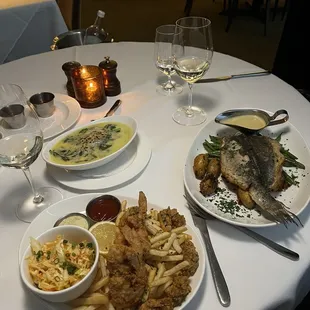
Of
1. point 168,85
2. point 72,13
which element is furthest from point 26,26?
point 168,85

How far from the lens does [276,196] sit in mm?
Answer: 991

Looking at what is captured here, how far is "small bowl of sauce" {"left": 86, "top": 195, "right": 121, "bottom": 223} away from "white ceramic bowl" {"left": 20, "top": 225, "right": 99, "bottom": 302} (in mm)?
89

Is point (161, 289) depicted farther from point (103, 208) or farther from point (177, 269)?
point (103, 208)

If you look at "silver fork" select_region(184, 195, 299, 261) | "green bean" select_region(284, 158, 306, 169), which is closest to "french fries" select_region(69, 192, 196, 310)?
"silver fork" select_region(184, 195, 299, 261)

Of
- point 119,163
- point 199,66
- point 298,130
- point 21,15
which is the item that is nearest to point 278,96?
point 298,130

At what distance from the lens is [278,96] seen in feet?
4.80

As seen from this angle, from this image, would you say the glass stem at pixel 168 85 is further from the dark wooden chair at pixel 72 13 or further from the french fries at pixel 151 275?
the dark wooden chair at pixel 72 13

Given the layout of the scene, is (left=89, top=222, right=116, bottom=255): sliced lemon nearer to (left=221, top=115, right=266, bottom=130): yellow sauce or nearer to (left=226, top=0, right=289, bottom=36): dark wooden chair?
(left=221, top=115, right=266, bottom=130): yellow sauce

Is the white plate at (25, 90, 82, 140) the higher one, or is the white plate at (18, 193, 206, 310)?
the white plate at (18, 193, 206, 310)

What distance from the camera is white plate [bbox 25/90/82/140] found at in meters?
1.33

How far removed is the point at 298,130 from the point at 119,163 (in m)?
0.63

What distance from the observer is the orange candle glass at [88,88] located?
1430 mm

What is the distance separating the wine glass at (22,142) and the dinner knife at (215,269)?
426mm

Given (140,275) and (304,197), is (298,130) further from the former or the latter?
(140,275)
